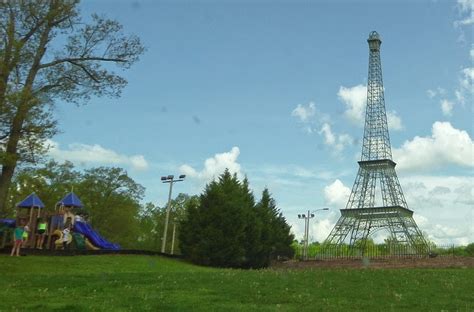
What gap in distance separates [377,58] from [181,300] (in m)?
79.7

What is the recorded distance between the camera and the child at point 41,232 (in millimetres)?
35875

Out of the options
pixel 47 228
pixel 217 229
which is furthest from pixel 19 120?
pixel 217 229

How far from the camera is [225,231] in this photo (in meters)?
37.8

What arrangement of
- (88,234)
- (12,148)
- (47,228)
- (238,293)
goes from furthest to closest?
(88,234) → (47,228) → (12,148) → (238,293)

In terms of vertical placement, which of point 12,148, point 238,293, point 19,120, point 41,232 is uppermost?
point 19,120

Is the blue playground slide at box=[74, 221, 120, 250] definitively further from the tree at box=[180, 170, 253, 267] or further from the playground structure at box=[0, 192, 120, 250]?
the tree at box=[180, 170, 253, 267]

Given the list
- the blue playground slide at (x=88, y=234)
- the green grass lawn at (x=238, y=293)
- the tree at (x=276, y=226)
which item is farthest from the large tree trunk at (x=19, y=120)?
the tree at (x=276, y=226)

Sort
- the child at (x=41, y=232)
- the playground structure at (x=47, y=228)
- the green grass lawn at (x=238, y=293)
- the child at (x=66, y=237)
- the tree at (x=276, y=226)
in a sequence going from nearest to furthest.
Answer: the green grass lawn at (x=238, y=293) < the child at (x=41, y=232) < the child at (x=66, y=237) < the playground structure at (x=47, y=228) < the tree at (x=276, y=226)

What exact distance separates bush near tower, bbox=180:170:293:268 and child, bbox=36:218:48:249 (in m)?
9.17

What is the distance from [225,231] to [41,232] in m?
12.1

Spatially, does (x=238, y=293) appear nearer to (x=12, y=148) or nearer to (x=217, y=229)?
(x=12, y=148)

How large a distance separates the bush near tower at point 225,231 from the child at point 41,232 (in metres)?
9.17

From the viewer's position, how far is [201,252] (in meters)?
36.7

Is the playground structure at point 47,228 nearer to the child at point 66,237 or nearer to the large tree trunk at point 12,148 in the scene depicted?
the child at point 66,237
